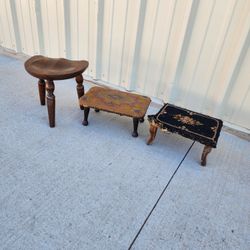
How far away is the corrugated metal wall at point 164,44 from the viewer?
1675 mm

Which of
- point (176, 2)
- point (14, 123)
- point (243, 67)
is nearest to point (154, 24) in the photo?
point (176, 2)

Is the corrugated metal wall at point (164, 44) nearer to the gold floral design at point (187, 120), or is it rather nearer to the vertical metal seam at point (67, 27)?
the vertical metal seam at point (67, 27)

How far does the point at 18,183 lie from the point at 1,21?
2.61 m

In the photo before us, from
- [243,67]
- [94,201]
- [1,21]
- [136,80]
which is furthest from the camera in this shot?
[1,21]

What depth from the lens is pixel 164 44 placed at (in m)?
1.94

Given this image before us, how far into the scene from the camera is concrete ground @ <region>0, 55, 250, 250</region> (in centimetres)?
107

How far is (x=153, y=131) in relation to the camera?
5.15 feet

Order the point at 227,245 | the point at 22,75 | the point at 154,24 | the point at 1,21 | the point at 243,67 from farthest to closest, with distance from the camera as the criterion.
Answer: the point at 1,21, the point at 22,75, the point at 154,24, the point at 243,67, the point at 227,245

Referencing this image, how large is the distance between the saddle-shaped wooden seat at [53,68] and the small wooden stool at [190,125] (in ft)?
2.06

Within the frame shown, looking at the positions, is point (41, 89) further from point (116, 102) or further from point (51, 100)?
point (116, 102)

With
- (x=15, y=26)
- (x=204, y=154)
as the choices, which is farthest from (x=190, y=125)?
(x=15, y=26)

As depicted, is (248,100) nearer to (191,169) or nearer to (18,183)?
(191,169)

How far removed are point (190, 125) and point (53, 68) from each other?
104cm

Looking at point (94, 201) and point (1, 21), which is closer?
point (94, 201)
